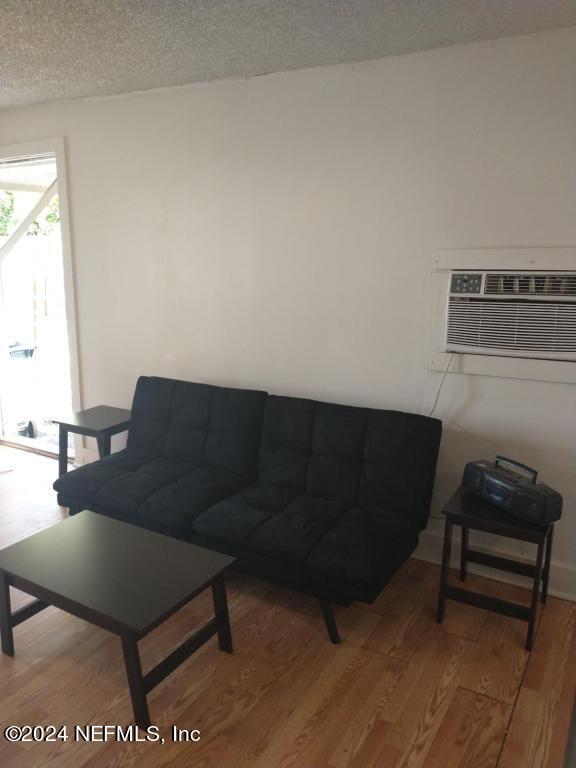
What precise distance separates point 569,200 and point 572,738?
191 centimetres

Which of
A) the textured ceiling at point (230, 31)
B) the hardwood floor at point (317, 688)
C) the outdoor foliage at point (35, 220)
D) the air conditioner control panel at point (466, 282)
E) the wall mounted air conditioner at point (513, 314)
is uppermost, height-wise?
the textured ceiling at point (230, 31)

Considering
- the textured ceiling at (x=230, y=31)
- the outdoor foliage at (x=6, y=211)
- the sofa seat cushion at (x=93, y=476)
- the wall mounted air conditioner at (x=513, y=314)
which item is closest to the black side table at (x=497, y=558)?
the wall mounted air conditioner at (x=513, y=314)

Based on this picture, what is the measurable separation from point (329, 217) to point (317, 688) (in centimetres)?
203

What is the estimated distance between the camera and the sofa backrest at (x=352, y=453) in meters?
2.47

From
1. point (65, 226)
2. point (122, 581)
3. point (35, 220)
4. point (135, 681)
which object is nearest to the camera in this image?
point (135, 681)

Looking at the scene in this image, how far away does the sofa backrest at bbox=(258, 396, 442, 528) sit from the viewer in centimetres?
247

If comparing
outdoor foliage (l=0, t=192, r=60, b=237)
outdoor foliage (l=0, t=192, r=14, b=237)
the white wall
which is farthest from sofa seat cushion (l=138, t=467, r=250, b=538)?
outdoor foliage (l=0, t=192, r=14, b=237)

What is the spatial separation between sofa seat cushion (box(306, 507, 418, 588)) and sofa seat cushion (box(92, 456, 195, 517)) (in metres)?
0.90

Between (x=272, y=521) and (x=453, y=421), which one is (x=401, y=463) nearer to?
(x=453, y=421)

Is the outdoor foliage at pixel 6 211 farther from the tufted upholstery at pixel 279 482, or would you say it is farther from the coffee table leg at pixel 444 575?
the coffee table leg at pixel 444 575

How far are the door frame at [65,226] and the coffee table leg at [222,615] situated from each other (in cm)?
226

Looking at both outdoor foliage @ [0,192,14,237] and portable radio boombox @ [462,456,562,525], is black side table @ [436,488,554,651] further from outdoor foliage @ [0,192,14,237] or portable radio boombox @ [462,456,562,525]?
outdoor foliage @ [0,192,14,237]

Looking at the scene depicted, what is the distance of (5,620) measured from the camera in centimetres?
207

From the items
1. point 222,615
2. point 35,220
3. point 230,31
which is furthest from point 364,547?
point 35,220
